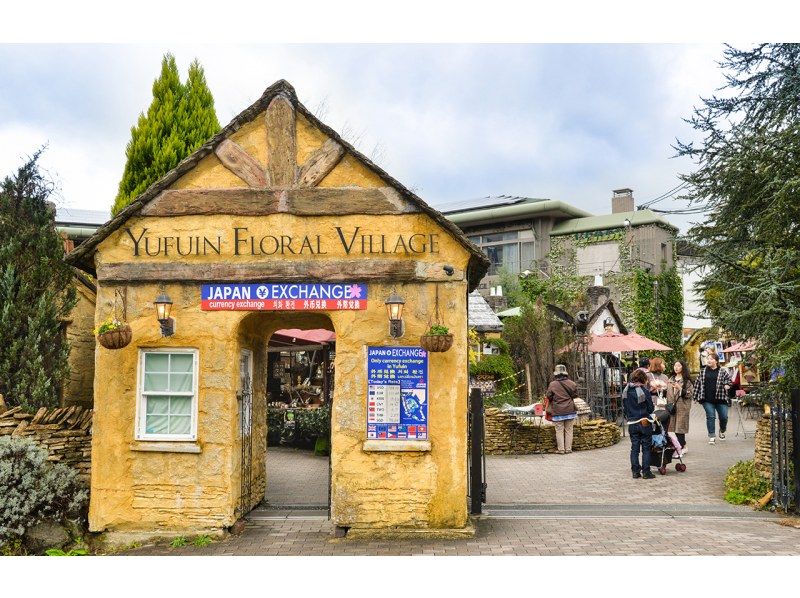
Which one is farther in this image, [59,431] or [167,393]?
[59,431]

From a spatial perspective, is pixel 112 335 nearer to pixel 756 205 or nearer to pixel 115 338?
pixel 115 338

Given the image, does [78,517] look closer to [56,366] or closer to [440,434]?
[56,366]

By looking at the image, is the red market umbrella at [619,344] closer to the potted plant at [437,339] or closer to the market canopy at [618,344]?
the market canopy at [618,344]

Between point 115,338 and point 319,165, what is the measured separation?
3.39 m

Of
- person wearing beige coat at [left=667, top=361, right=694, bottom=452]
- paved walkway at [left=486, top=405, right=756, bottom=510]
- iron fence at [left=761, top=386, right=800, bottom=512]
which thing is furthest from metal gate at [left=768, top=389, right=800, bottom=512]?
person wearing beige coat at [left=667, top=361, right=694, bottom=452]

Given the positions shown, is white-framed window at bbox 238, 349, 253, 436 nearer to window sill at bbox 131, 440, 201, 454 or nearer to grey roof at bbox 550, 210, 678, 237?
window sill at bbox 131, 440, 201, 454

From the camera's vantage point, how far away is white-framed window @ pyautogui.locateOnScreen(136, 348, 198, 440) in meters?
9.52

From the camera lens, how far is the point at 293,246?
31.7 ft

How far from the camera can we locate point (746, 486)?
37.7ft

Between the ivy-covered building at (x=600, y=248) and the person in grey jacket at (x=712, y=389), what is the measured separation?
42.2 feet

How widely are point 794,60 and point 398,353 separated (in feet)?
25.8

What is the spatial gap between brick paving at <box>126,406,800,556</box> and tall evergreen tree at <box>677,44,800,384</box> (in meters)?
2.42

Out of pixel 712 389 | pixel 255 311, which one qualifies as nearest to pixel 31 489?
pixel 255 311

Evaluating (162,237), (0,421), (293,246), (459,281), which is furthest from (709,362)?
(0,421)
